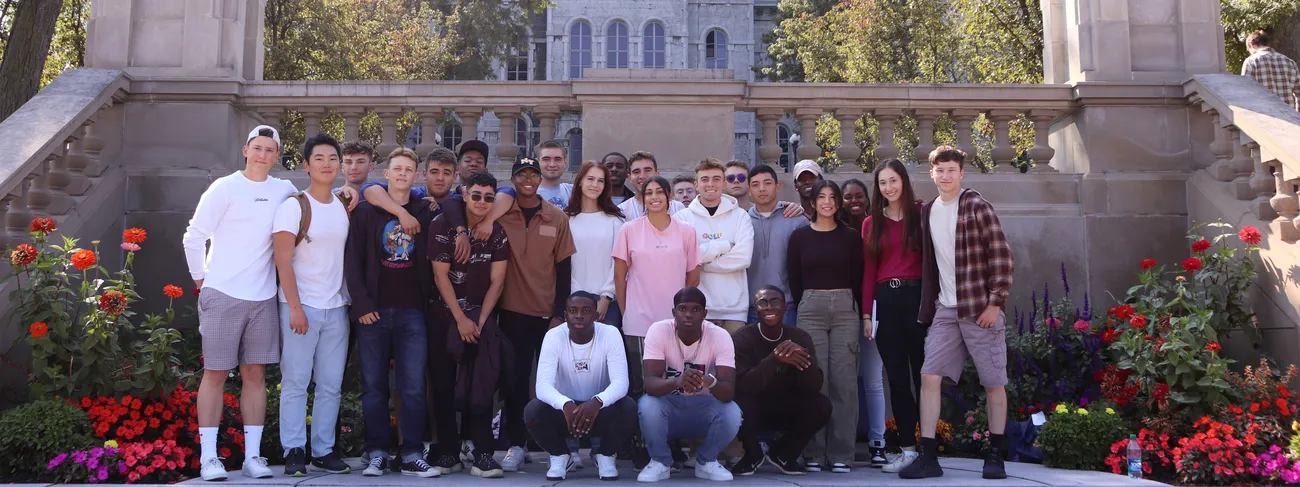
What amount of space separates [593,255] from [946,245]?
2262 mm

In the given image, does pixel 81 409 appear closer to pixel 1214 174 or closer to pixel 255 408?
pixel 255 408

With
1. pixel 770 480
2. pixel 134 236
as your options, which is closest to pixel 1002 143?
pixel 770 480

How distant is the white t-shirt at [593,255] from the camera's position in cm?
666

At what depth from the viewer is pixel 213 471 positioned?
5.54 meters

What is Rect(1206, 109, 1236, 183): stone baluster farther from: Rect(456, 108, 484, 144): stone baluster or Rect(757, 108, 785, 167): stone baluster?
Rect(456, 108, 484, 144): stone baluster

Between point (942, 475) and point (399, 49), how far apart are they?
63.6ft

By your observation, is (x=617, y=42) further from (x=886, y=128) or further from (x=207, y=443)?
(x=207, y=443)

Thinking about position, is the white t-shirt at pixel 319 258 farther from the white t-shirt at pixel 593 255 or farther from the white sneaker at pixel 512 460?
the white t-shirt at pixel 593 255

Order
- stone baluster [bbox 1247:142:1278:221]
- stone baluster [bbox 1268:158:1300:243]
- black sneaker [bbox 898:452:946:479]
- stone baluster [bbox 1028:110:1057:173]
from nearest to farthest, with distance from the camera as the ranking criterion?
black sneaker [bbox 898:452:946:479] → stone baluster [bbox 1268:158:1300:243] → stone baluster [bbox 1247:142:1278:221] → stone baluster [bbox 1028:110:1057:173]

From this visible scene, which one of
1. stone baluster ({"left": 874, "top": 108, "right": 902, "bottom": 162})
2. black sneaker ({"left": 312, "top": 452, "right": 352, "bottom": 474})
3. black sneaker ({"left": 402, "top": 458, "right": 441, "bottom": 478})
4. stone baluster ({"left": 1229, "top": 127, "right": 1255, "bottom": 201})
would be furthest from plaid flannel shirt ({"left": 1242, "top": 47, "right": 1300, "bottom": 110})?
black sneaker ({"left": 312, "top": 452, "right": 352, "bottom": 474})

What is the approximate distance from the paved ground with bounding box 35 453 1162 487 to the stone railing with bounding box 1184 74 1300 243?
2691 millimetres

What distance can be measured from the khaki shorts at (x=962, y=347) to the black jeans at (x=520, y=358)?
2.40 metres

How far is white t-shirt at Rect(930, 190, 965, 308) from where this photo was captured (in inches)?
234

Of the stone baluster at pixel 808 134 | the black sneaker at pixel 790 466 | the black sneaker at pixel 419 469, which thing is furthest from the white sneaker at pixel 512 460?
the stone baluster at pixel 808 134
